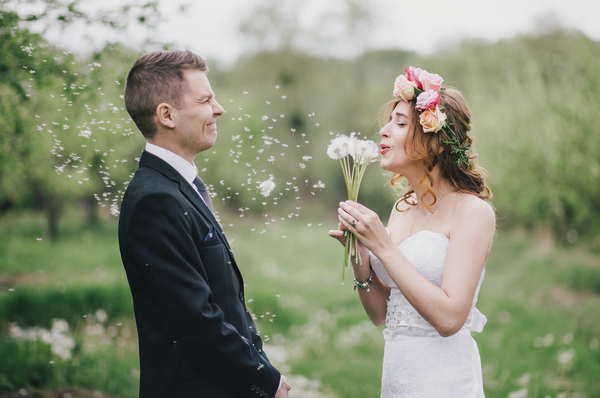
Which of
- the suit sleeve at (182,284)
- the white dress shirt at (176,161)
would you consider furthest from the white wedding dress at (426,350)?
the white dress shirt at (176,161)

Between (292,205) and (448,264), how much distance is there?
1118 inches

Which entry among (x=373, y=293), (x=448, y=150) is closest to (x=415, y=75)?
(x=448, y=150)

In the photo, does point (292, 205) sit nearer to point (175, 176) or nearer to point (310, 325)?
point (310, 325)

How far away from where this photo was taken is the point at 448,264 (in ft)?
8.51

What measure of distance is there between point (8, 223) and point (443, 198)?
874 inches

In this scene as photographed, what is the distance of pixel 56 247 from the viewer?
1609 centimetres

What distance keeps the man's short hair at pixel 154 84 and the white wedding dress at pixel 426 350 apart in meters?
1.70

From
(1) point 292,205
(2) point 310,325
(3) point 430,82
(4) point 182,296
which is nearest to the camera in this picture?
(4) point 182,296

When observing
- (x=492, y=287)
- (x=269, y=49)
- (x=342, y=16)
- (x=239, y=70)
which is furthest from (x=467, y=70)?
(x=492, y=287)

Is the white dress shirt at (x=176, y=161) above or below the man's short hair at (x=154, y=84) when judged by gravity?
below

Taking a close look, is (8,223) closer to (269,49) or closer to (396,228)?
(269,49)

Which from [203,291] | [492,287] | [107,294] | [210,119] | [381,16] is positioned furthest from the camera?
[381,16]

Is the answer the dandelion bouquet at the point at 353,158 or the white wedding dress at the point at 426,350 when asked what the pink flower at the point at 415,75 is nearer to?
the dandelion bouquet at the point at 353,158

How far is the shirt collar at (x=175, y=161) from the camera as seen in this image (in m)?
2.34
